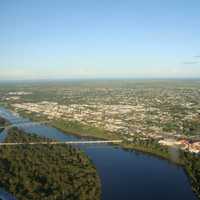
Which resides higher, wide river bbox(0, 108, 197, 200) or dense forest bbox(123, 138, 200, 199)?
dense forest bbox(123, 138, 200, 199)

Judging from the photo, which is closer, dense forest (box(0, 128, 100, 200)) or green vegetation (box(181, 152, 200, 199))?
dense forest (box(0, 128, 100, 200))

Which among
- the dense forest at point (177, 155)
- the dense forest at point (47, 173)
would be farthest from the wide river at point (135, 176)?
the dense forest at point (47, 173)

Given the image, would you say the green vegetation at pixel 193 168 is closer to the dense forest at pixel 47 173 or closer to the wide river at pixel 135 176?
the wide river at pixel 135 176

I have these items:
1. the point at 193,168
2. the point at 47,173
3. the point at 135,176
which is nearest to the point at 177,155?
the point at 193,168

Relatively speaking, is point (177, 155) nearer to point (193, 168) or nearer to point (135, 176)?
point (193, 168)

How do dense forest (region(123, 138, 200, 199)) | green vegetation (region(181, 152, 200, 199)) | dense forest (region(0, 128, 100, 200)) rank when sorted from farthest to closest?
dense forest (region(123, 138, 200, 199))
green vegetation (region(181, 152, 200, 199))
dense forest (region(0, 128, 100, 200))

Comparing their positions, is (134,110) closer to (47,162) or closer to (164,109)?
(164,109)

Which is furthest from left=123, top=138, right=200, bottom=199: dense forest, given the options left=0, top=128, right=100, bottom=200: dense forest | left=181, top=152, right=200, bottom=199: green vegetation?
left=0, top=128, right=100, bottom=200: dense forest

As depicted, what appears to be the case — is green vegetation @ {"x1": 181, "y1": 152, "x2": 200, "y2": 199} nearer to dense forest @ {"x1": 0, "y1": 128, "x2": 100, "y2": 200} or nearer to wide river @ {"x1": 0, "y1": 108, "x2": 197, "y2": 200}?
wide river @ {"x1": 0, "y1": 108, "x2": 197, "y2": 200}
